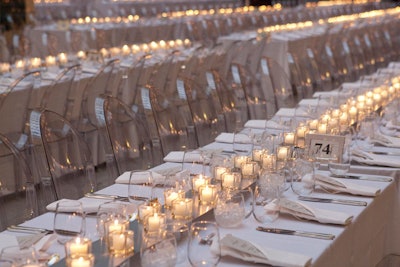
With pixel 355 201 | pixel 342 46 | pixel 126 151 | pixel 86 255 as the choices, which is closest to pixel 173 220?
pixel 86 255

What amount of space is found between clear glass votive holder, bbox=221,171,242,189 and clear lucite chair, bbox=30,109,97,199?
1.37m

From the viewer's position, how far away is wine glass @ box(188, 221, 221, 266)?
8.86 feet

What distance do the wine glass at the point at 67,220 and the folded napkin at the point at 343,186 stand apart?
48.4 inches

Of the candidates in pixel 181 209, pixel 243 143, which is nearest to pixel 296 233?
pixel 181 209

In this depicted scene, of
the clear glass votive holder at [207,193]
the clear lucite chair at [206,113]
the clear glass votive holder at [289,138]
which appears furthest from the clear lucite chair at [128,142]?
the clear glass votive holder at [207,193]

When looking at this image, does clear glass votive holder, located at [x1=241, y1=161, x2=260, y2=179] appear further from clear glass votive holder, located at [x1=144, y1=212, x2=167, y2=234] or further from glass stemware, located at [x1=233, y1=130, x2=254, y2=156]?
clear glass votive holder, located at [x1=144, y1=212, x2=167, y2=234]

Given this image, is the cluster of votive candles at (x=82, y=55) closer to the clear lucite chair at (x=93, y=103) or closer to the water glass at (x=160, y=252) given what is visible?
the clear lucite chair at (x=93, y=103)

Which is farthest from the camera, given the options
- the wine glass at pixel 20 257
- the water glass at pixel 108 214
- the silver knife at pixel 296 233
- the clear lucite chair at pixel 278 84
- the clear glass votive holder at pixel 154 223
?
the clear lucite chair at pixel 278 84

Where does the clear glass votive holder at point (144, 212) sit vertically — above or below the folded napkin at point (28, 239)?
above

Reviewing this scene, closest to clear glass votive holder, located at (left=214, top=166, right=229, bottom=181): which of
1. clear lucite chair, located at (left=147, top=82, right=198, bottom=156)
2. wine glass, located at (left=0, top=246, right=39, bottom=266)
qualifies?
wine glass, located at (left=0, top=246, right=39, bottom=266)

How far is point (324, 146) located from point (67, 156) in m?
1.63

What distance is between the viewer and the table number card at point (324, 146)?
420 centimetres

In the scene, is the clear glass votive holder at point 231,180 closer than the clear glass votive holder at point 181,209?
No

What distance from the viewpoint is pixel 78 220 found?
304cm
